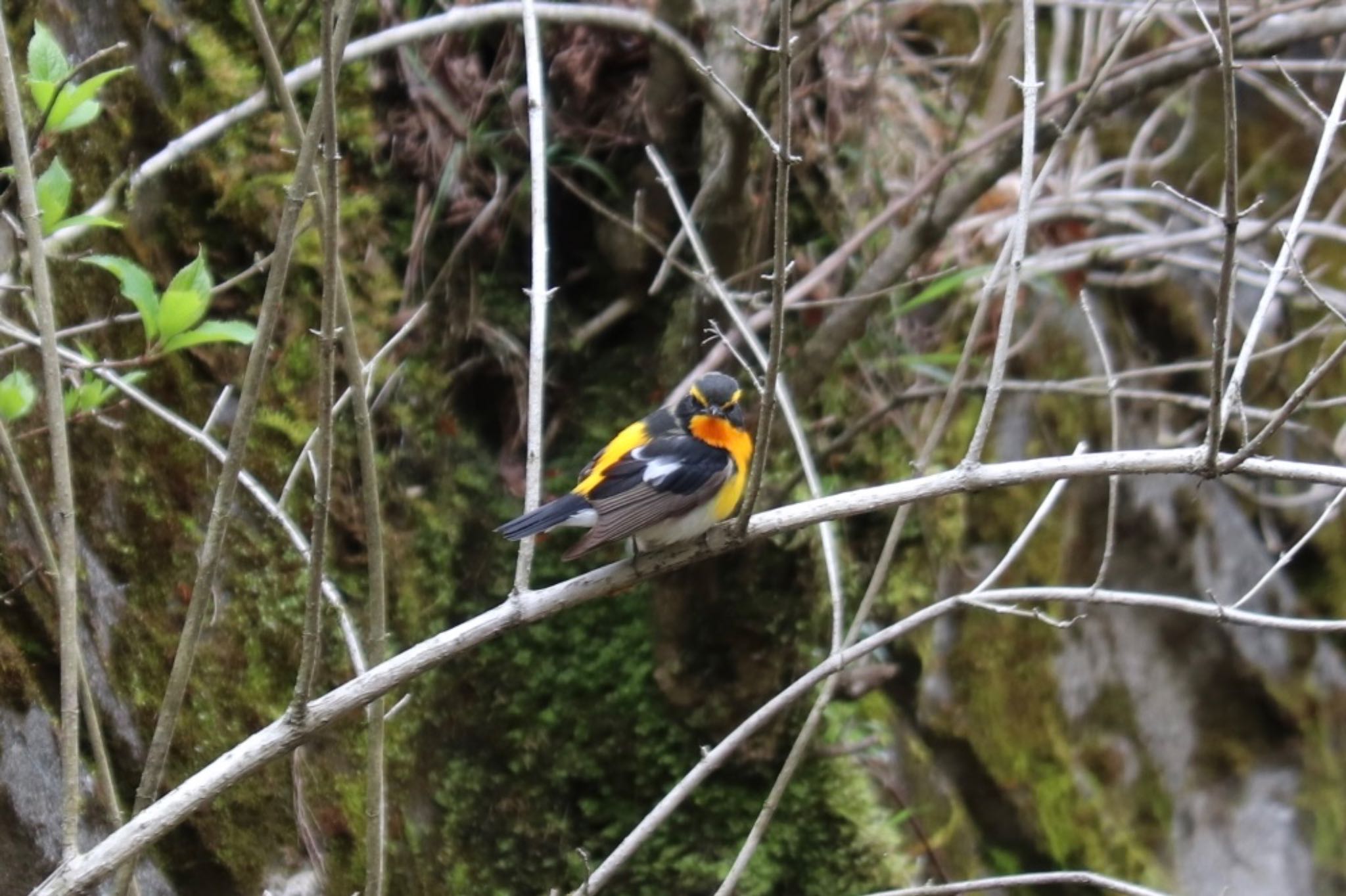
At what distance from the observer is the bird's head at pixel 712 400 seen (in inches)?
113

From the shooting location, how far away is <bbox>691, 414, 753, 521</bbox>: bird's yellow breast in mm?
2779

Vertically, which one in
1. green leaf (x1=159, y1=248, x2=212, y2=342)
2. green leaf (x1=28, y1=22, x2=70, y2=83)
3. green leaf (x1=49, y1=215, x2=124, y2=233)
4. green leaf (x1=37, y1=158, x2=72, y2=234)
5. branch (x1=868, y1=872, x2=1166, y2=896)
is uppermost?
green leaf (x1=28, y1=22, x2=70, y2=83)

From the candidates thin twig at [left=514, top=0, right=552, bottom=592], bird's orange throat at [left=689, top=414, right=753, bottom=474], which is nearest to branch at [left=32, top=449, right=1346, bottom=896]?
thin twig at [left=514, top=0, right=552, bottom=592]

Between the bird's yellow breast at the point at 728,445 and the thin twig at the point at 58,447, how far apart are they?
1.46m

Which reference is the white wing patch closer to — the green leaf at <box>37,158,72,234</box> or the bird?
the bird

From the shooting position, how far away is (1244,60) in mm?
3262

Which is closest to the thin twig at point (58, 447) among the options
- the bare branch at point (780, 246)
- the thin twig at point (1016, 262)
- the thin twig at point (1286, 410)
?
the bare branch at point (780, 246)

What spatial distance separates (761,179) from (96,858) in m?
2.60

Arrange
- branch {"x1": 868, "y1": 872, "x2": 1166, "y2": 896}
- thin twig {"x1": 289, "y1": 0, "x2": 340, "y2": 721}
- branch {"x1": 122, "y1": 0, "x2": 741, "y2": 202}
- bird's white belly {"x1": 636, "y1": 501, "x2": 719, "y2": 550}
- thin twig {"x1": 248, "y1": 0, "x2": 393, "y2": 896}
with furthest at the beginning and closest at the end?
bird's white belly {"x1": 636, "y1": 501, "x2": 719, "y2": 550}, branch {"x1": 122, "y1": 0, "x2": 741, "y2": 202}, branch {"x1": 868, "y1": 872, "x2": 1166, "y2": 896}, thin twig {"x1": 248, "y1": 0, "x2": 393, "y2": 896}, thin twig {"x1": 289, "y1": 0, "x2": 340, "y2": 721}

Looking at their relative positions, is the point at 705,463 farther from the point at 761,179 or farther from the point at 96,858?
the point at 96,858

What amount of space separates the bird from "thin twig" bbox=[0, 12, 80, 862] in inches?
34.7

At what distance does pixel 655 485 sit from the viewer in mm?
2645

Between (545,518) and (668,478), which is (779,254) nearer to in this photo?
(545,518)

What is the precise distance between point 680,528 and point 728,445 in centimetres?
32
